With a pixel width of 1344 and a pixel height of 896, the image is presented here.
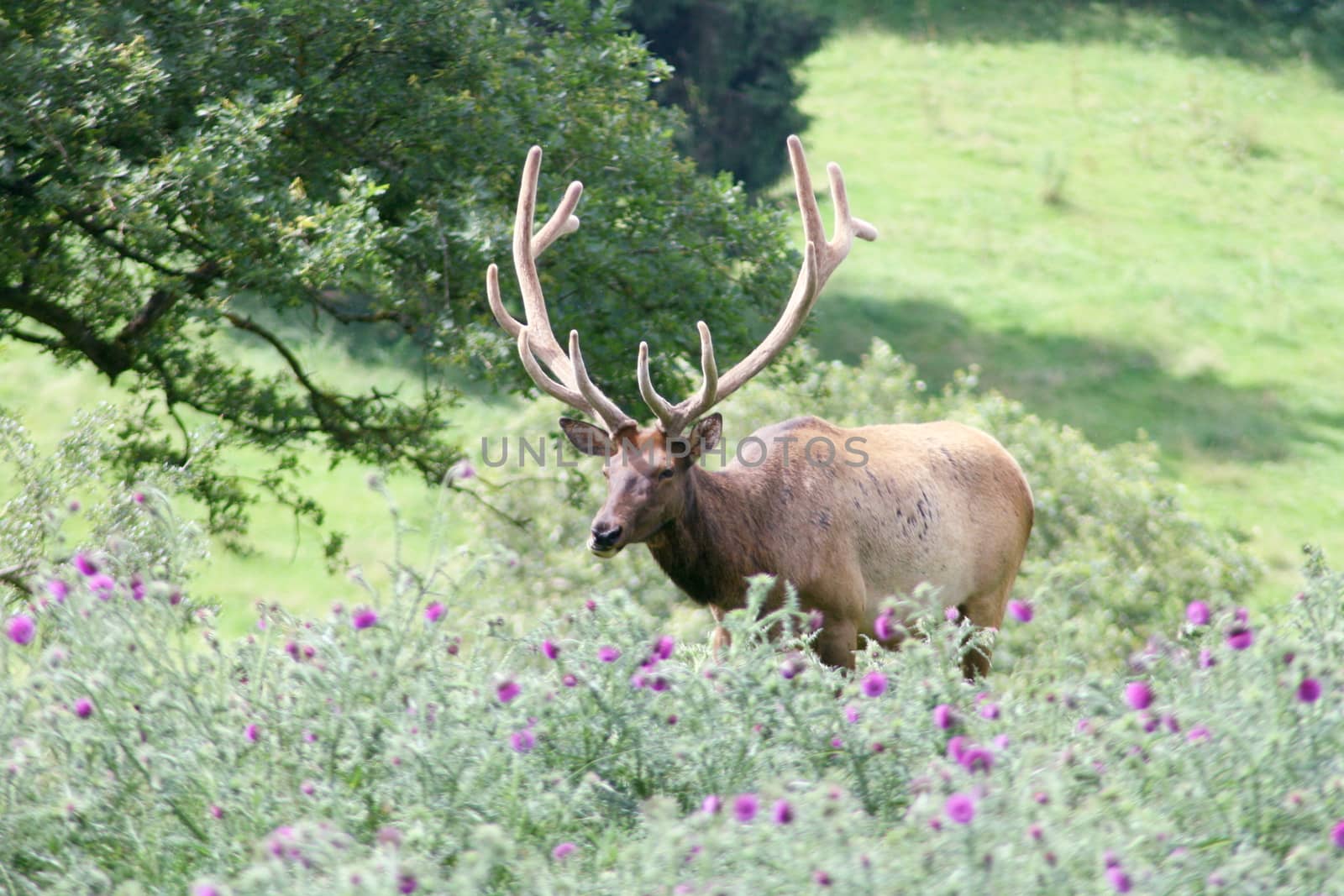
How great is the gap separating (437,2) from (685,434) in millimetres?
3880

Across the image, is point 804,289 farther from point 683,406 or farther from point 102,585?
point 102,585

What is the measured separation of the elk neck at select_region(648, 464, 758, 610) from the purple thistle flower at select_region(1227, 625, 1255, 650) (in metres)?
3.16

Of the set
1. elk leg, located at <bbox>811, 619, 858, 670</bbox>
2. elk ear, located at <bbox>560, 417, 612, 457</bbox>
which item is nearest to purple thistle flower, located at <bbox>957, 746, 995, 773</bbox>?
elk leg, located at <bbox>811, 619, 858, 670</bbox>

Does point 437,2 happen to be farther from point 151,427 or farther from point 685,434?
point 685,434

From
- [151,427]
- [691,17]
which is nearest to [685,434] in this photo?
[151,427]

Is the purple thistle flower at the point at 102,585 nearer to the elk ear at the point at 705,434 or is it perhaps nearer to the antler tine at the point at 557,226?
the elk ear at the point at 705,434

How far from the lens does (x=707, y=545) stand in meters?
6.27

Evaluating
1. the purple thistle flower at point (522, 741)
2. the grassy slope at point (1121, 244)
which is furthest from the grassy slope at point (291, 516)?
the purple thistle flower at point (522, 741)

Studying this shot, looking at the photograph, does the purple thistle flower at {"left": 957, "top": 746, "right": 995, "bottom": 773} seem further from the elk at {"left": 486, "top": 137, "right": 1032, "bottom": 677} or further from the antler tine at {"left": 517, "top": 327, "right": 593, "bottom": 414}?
the antler tine at {"left": 517, "top": 327, "right": 593, "bottom": 414}

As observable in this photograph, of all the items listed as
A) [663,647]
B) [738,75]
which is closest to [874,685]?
[663,647]

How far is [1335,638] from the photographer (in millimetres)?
3367

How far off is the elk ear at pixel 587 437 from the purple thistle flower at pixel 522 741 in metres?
2.99

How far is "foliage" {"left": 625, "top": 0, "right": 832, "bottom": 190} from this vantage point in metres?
22.2

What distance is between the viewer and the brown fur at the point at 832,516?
619 centimetres
